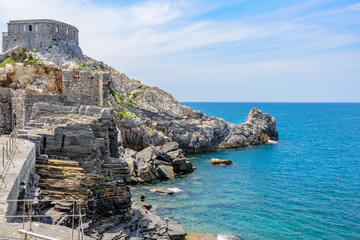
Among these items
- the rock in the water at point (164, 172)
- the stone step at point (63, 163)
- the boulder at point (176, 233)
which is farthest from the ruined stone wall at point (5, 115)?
the rock in the water at point (164, 172)

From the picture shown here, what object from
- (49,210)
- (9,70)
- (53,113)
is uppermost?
(9,70)

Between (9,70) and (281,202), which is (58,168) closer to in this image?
(9,70)

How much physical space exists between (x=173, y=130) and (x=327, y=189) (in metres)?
39.7

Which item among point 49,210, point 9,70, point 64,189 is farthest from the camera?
point 9,70

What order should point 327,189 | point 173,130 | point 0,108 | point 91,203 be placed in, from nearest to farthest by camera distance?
point 91,203, point 0,108, point 327,189, point 173,130

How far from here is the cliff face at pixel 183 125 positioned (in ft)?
249

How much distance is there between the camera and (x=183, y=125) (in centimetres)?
7888

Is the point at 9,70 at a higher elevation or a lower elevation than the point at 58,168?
higher

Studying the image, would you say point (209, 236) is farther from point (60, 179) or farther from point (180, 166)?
point (180, 166)

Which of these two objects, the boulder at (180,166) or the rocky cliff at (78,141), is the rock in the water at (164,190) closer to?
the rocky cliff at (78,141)

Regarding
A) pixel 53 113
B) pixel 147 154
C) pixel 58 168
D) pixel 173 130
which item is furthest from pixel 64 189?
pixel 173 130

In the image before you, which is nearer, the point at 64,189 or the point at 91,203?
the point at 64,189

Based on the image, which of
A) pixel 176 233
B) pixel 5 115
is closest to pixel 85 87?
pixel 5 115

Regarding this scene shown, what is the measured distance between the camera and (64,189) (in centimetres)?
1736
